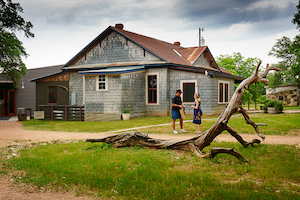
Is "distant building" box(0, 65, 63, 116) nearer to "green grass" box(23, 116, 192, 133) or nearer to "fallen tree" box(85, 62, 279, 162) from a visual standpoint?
"green grass" box(23, 116, 192, 133)

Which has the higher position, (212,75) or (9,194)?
(212,75)

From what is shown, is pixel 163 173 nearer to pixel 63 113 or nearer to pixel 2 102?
pixel 63 113

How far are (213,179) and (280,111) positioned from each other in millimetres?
19003

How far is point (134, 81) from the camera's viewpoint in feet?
65.8

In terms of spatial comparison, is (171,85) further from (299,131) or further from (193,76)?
(299,131)

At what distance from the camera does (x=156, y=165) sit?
646 cm

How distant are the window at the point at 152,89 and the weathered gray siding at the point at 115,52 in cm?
139

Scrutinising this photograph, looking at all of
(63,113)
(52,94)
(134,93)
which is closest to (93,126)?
(134,93)

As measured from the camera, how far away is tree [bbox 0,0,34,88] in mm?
17922

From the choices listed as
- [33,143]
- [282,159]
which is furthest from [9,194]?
[282,159]

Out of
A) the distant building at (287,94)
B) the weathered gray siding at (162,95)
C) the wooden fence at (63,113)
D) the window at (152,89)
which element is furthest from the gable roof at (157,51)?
the distant building at (287,94)

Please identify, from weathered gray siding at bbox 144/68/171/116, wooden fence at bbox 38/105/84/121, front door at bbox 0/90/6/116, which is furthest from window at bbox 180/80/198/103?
front door at bbox 0/90/6/116

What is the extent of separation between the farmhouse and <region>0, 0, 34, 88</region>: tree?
14.7ft

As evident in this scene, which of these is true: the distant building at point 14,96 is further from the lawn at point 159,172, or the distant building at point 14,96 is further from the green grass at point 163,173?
the green grass at point 163,173
